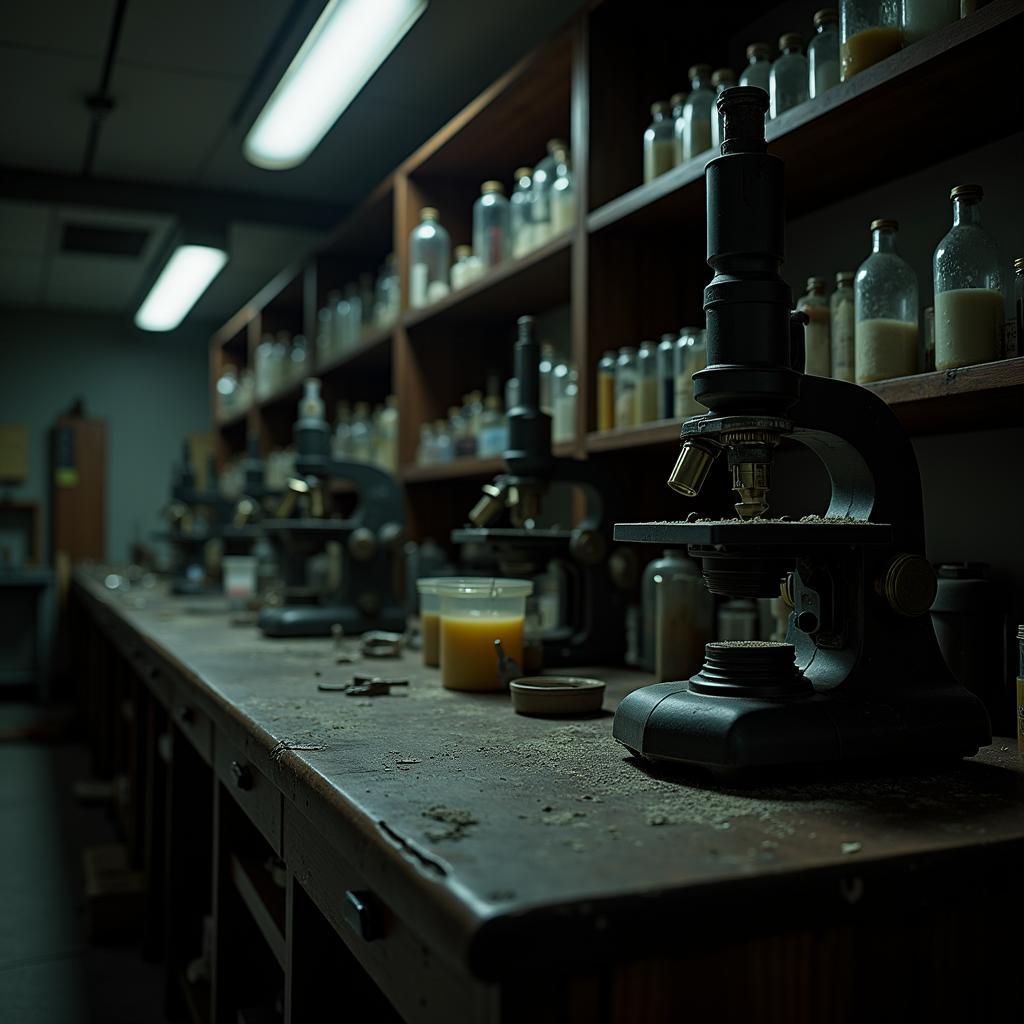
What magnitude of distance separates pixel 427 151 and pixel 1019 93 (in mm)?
1944

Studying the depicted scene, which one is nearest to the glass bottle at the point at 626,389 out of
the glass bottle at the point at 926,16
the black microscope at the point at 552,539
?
the black microscope at the point at 552,539

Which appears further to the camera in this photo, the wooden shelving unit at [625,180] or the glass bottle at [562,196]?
the glass bottle at [562,196]

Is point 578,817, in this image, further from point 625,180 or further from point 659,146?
point 625,180

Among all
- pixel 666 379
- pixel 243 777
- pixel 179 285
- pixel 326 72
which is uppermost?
pixel 179 285

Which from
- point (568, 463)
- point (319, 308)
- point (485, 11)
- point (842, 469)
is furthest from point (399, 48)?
point (842, 469)

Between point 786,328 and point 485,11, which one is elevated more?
point 485,11

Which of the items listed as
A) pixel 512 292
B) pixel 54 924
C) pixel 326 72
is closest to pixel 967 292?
pixel 512 292

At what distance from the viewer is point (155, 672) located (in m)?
2.36

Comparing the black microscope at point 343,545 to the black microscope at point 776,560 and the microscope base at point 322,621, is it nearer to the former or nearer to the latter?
the microscope base at point 322,621

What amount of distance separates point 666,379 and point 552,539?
358 mm

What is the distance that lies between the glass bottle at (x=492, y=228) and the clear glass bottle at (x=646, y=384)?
32.6 inches

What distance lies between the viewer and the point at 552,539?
1.90 m

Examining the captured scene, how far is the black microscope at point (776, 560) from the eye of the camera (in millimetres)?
1006

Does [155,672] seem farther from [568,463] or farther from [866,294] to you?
[866,294]
